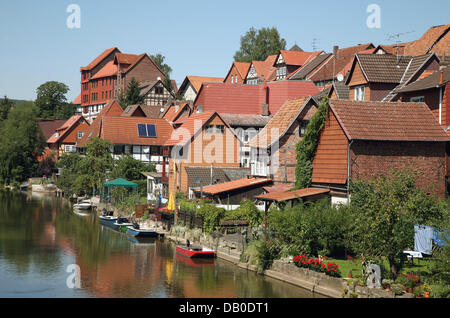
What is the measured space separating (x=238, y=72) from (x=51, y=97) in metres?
63.0

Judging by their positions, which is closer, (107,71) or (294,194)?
(294,194)

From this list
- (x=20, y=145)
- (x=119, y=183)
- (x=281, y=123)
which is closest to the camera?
(x=281, y=123)

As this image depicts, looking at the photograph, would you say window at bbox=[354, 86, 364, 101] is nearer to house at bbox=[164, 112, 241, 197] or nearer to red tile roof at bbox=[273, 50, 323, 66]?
house at bbox=[164, 112, 241, 197]

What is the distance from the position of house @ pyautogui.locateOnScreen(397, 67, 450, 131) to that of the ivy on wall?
8.08 m

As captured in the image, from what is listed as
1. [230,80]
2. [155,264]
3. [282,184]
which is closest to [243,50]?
[230,80]

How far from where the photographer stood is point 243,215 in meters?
39.9

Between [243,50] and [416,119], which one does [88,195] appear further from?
[243,50]

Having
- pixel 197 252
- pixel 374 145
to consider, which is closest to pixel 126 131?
pixel 197 252

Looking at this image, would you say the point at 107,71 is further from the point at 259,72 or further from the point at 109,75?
the point at 259,72

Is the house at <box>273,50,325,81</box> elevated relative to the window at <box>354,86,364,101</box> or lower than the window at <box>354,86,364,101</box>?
elevated

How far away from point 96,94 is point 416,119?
100m

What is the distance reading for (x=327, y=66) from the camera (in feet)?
279

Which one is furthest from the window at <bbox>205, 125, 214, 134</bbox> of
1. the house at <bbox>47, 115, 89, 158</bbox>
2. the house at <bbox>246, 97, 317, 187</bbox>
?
the house at <bbox>47, 115, 89, 158</bbox>

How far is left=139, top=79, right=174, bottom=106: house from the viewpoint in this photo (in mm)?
110438
